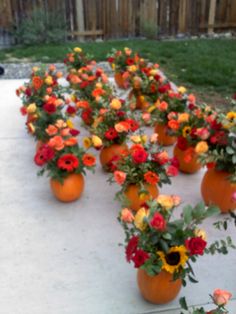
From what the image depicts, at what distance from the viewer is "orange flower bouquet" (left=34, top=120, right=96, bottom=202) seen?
2.78m

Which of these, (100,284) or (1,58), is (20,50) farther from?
(100,284)

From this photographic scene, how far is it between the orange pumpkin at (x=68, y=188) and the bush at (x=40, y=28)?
5.94m

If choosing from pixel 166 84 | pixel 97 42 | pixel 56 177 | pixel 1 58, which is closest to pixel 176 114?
pixel 166 84

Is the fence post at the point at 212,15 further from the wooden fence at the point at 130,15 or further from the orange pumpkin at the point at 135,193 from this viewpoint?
the orange pumpkin at the point at 135,193

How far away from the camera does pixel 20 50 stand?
779cm

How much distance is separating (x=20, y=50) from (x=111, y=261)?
6.33 metres

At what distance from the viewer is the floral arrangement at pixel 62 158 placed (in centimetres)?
278

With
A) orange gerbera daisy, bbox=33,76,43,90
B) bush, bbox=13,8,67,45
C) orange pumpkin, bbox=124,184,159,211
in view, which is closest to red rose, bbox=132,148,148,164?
orange pumpkin, bbox=124,184,159,211

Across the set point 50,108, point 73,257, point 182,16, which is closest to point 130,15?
point 182,16

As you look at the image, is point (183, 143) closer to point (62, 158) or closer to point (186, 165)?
point (186, 165)

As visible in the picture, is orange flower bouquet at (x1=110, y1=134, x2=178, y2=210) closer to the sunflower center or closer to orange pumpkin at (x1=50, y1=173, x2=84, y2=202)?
orange pumpkin at (x1=50, y1=173, x2=84, y2=202)

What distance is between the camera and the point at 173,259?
6.22 ft

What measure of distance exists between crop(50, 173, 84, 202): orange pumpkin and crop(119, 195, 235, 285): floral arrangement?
0.94m

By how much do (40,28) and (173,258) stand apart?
23.5ft
